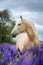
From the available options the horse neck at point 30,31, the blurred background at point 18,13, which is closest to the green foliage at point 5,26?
the blurred background at point 18,13

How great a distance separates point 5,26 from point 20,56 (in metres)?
0.39

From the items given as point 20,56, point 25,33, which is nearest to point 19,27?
point 25,33

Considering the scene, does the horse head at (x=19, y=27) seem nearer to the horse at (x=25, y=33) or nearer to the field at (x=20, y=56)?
the horse at (x=25, y=33)

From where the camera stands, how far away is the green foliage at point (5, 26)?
236cm

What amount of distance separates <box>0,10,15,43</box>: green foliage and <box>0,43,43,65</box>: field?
73 mm

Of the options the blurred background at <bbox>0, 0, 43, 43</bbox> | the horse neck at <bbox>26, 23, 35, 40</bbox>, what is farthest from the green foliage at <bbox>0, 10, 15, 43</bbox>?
the horse neck at <bbox>26, 23, 35, 40</bbox>

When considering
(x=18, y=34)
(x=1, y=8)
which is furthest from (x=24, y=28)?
(x=1, y=8)

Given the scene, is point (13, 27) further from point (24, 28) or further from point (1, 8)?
point (1, 8)

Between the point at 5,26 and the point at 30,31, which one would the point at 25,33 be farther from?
the point at 5,26

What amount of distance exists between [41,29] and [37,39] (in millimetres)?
123

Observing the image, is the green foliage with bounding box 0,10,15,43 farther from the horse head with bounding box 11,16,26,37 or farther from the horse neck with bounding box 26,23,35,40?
Answer: the horse neck with bounding box 26,23,35,40

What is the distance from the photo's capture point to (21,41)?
2.34 m

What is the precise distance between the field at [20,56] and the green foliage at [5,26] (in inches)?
2.9

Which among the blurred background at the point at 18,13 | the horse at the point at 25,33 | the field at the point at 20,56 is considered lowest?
the field at the point at 20,56
